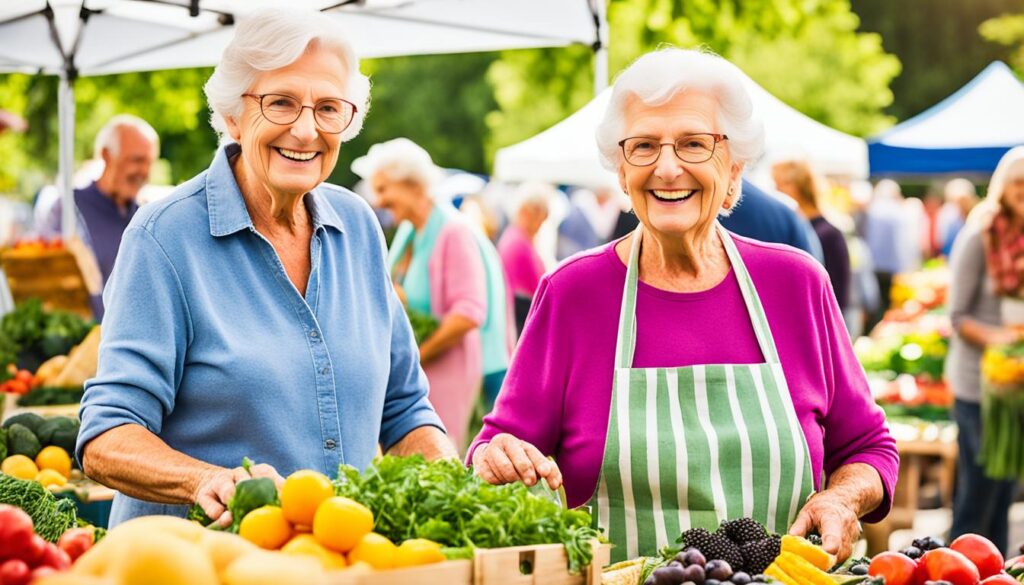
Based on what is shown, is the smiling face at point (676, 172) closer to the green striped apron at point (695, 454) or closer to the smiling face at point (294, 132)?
the green striped apron at point (695, 454)

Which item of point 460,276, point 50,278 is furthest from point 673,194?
point 50,278

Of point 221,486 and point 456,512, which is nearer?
point 456,512

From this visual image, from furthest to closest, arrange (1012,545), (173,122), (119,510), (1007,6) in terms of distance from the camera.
→ (1007,6)
(173,122)
(1012,545)
(119,510)

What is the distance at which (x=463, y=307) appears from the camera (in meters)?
6.70

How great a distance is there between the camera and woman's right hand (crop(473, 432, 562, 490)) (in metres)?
2.71

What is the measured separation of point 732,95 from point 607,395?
0.73 meters

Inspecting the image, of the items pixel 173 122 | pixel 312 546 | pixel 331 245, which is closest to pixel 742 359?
pixel 331 245

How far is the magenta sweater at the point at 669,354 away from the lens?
3.04m

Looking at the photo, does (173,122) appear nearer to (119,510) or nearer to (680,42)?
(680,42)

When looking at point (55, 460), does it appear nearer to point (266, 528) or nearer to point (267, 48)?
point (267, 48)

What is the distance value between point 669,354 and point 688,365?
5 cm

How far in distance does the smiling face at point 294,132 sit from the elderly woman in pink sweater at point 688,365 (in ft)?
2.12

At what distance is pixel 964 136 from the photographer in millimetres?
10945

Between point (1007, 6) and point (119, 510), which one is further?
point (1007, 6)
